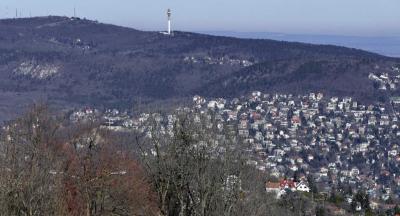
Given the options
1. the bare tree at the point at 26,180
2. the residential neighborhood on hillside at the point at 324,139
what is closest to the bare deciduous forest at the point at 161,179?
the bare tree at the point at 26,180

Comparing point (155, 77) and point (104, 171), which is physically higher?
point (104, 171)

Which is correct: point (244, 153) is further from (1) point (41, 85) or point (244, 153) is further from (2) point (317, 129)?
(1) point (41, 85)

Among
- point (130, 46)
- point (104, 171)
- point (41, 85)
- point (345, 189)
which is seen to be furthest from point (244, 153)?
point (130, 46)

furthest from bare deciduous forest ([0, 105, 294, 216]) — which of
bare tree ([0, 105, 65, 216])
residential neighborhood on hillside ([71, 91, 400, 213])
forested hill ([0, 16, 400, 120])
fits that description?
forested hill ([0, 16, 400, 120])

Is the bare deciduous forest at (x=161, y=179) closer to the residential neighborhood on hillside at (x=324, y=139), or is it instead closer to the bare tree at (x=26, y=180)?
the bare tree at (x=26, y=180)

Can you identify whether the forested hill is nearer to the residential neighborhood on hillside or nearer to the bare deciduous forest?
the residential neighborhood on hillside

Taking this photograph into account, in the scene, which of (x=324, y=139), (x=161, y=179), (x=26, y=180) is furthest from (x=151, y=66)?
(x=26, y=180)

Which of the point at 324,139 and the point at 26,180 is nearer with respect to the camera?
the point at 26,180

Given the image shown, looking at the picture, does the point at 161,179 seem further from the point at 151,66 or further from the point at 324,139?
the point at 151,66
